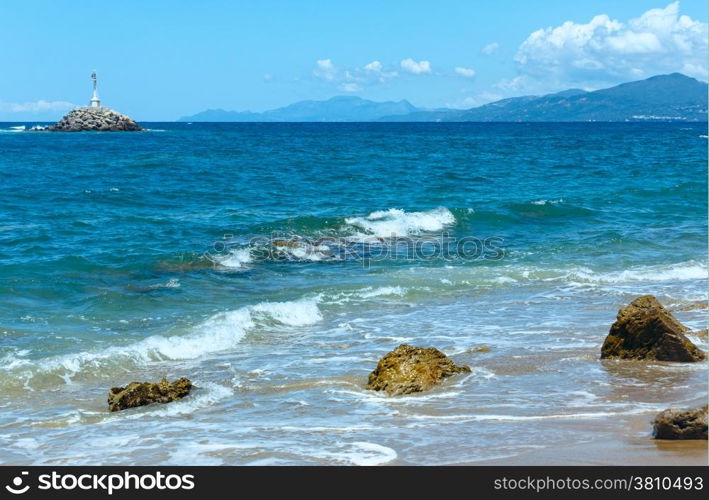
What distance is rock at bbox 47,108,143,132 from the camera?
98812mm

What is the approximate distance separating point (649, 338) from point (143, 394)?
617 centimetres

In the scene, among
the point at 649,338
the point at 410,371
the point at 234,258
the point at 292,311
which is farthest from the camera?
the point at 234,258

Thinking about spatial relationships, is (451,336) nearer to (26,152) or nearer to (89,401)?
(89,401)

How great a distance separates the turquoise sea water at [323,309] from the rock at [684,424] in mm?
433

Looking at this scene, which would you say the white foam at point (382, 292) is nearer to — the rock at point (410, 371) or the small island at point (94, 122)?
the rock at point (410, 371)

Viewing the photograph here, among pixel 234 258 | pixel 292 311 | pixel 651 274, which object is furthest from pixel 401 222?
pixel 292 311

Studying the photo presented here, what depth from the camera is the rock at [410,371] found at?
30.9 feet

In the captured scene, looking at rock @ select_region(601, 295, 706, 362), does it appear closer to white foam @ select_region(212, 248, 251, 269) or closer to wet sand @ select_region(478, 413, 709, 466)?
wet sand @ select_region(478, 413, 709, 466)

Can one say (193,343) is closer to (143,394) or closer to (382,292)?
(143,394)

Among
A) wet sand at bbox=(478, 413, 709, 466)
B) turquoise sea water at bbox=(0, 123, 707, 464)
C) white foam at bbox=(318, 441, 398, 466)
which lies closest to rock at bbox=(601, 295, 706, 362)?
turquoise sea water at bbox=(0, 123, 707, 464)

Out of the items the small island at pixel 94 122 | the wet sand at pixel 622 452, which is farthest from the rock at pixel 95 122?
the wet sand at pixel 622 452

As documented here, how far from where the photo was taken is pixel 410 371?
9.59m

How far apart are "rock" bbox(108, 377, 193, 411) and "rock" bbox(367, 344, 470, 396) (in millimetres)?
2222

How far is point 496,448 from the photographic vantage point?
738 centimetres
